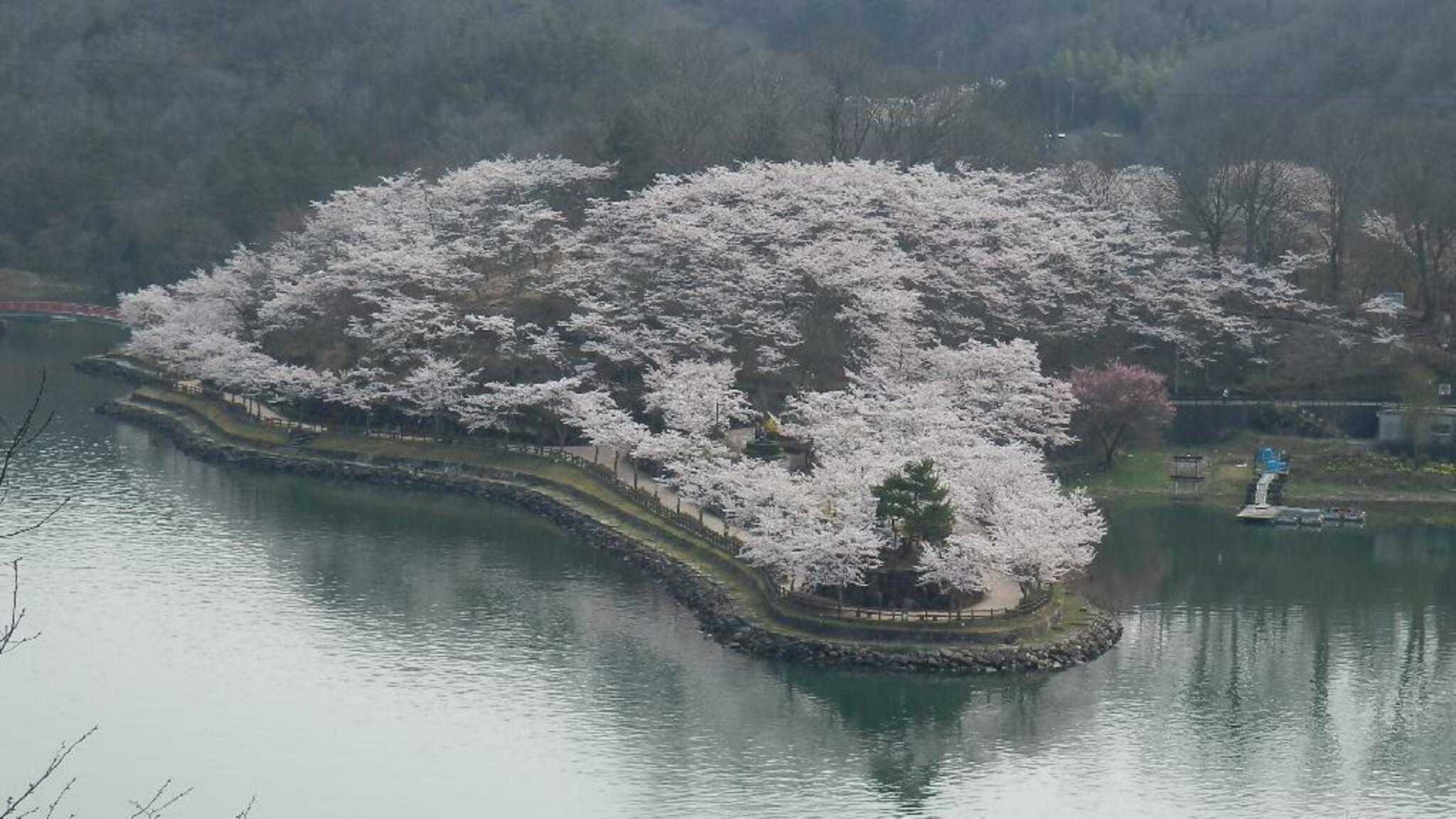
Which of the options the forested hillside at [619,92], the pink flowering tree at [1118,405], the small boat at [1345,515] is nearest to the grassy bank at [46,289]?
the forested hillside at [619,92]

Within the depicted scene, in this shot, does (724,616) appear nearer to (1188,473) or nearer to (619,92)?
(1188,473)

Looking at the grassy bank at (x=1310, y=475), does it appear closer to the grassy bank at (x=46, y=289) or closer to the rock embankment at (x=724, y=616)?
the rock embankment at (x=724, y=616)

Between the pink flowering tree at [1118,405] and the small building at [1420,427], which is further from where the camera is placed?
the small building at [1420,427]

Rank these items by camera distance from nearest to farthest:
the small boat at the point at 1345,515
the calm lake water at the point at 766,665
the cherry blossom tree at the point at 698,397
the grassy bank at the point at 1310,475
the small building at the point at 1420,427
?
the calm lake water at the point at 766,665
the small boat at the point at 1345,515
the cherry blossom tree at the point at 698,397
the grassy bank at the point at 1310,475
the small building at the point at 1420,427

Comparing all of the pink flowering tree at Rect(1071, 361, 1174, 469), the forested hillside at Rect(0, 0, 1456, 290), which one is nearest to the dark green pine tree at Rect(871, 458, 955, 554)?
the pink flowering tree at Rect(1071, 361, 1174, 469)

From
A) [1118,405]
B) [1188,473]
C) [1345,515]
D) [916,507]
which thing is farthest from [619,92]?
[916,507]

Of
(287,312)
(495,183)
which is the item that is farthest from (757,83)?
(287,312)

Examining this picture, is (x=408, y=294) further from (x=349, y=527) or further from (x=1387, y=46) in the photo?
(x=1387, y=46)

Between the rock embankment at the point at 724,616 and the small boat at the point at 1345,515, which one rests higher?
the small boat at the point at 1345,515
